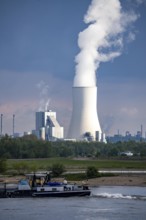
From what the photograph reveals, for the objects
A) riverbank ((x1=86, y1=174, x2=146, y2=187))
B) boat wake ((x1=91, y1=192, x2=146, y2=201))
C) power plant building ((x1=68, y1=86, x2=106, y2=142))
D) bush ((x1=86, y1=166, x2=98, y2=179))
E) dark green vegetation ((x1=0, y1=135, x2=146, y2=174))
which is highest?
power plant building ((x1=68, y1=86, x2=106, y2=142))

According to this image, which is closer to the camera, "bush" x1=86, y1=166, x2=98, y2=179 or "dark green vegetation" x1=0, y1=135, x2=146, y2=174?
"bush" x1=86, y1=166, x2=98, y2=179

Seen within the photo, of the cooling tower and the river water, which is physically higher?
the cooling tower

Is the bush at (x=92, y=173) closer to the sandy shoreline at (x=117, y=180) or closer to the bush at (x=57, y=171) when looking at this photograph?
the sandy shoreline at (x=117, y=180)

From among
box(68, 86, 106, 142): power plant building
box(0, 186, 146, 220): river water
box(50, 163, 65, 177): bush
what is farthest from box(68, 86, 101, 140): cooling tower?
box(0, 186, 146, 220): river water

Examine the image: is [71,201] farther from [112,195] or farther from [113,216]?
[113,216]

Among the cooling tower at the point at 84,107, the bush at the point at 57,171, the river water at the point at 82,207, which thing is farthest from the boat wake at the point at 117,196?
the cooling tower at the point at 84,107

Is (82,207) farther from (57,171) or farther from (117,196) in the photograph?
(57,171)

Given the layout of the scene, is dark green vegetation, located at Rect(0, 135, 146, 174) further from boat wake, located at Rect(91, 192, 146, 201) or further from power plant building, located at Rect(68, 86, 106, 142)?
boat wake, located at Rect(91, 192, 146, 201)

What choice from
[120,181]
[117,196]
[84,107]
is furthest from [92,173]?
[84,107]

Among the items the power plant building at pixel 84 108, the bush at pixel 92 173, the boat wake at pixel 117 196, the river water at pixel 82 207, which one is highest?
the power plant building at pixel 84 108
